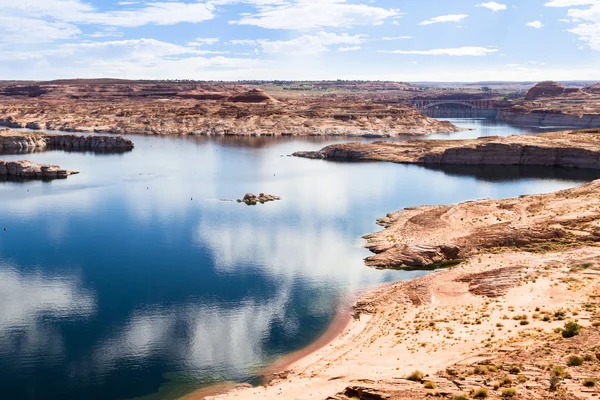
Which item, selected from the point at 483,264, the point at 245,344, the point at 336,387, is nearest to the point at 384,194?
the point at 483,264

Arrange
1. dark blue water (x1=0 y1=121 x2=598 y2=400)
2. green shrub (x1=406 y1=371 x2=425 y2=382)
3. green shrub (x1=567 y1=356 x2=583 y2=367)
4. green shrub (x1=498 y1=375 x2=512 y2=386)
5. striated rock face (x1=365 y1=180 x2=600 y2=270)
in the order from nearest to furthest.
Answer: green shrub (x1=498 y1=375 x2=512 y2=386) → green shrub (x1=567 y1=356 x2=583 y2=367) → green shrub (x1=406 y1=371 x2=425 y2=382) → dark blue water (x1=0 y1=121 x2=598 y2=400) → striated rock face (x1=365 y1=180 x2=600 y2=270)

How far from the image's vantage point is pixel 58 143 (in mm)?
151375

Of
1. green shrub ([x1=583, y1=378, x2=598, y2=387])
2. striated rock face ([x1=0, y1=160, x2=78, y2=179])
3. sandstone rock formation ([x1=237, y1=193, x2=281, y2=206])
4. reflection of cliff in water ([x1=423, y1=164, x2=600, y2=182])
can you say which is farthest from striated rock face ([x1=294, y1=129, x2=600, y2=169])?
green shrub ([x1=583, y1=378, x2=598, y2=387])

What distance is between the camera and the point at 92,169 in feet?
379

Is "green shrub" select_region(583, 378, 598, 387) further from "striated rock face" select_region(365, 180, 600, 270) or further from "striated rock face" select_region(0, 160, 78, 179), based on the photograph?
"striated rock face" select_region(0, 160, 78, 179)

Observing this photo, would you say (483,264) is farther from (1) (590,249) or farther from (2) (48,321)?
(2) (48,321)

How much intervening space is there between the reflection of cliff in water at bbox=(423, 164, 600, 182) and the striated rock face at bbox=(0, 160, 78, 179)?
75151 mm

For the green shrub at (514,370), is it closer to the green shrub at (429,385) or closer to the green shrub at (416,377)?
the green shrub at (429,385)

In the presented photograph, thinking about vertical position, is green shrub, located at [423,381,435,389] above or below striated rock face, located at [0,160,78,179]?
below

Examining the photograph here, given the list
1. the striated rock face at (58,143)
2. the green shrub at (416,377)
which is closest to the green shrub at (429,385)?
the green shrub at (416,377)

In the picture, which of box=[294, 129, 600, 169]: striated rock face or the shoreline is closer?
the shoreline

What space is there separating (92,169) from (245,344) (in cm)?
8705

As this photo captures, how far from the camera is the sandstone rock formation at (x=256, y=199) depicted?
8550 cm

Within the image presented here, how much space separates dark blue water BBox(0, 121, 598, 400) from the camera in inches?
1431
